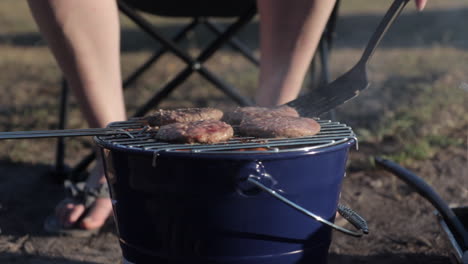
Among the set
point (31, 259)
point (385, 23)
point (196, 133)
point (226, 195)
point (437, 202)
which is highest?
point (385, 23)

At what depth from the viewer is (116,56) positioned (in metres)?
1.79

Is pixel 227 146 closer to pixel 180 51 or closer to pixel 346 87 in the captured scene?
pixel 346 87

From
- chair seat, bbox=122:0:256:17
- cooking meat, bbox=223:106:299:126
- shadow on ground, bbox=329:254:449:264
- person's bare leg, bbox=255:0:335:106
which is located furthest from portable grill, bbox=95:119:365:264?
chair seat, bbox=122:0:256:17

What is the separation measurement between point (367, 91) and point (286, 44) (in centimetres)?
198

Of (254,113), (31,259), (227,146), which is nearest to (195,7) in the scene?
(254,113)

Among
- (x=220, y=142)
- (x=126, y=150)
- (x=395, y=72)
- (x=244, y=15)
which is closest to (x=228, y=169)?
(x=220, y=142)

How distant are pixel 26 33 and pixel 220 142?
573cm

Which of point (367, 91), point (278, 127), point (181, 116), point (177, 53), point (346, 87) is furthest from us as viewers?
point (367, 91)

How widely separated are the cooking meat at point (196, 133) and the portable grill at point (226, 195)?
3 centimetres

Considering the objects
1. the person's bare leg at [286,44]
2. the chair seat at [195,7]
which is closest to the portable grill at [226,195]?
the person's bare leg at [286,44]

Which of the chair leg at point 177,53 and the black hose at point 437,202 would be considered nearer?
the black hose at point 437,202

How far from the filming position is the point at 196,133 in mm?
1185

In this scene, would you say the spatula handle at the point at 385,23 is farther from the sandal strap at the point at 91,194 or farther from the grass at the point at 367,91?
the sandal strap at the point at 91,194

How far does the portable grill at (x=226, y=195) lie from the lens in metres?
1.11
